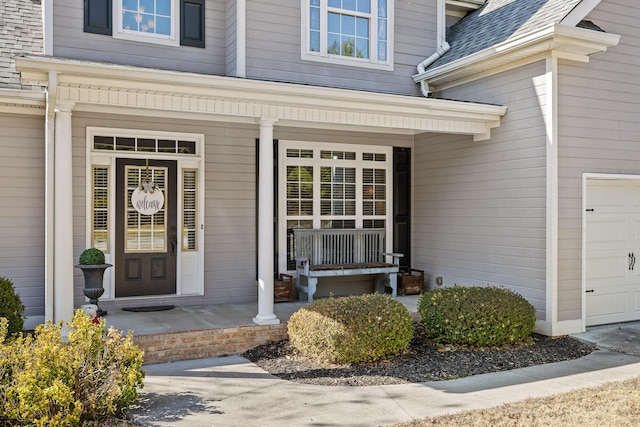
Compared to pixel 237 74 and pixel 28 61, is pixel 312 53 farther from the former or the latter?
pixel 28 61

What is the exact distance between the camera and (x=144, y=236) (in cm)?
859

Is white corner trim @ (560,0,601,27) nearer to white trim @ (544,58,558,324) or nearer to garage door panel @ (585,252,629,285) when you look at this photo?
white trim @ (544,58,558,324)

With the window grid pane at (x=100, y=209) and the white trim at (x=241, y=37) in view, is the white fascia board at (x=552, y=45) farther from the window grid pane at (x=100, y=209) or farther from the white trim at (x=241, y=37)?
the window grid pane at (x=100, y=209)

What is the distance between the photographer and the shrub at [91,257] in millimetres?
7352

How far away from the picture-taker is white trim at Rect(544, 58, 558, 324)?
7.63 m

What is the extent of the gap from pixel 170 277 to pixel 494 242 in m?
4.90

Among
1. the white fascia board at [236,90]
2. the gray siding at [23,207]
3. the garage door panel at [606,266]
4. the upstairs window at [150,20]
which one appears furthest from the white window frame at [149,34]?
the garage door panel at [606,266]

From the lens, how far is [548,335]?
300 inches

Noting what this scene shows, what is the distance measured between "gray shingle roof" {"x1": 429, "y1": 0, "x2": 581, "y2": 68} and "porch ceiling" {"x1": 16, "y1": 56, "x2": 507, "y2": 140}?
1.22 meters

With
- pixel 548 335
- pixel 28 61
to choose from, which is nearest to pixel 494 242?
pixel 548 335

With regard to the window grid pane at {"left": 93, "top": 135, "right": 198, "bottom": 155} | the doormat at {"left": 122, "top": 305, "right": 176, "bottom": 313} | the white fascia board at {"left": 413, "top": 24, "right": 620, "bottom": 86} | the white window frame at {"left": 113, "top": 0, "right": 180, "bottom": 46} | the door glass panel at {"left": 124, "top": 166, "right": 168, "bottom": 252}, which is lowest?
the doormat at {"left": 122, "top": 305, "right": 176, "bottom": 313}

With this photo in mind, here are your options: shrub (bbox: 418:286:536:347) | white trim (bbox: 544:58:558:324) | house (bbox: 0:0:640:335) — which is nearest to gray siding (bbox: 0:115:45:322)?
house (bbox: 0:0:640:335)

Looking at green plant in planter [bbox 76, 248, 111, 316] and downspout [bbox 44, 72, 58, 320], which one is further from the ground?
downspout [bbox 44, 72, 58, 320]

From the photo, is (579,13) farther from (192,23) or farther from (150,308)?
(150,308)
